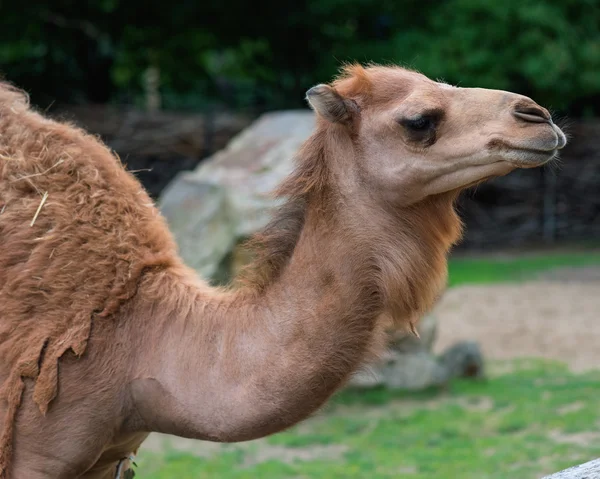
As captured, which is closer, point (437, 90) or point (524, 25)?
point (437, 90)

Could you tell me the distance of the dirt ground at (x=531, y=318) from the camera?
10.4 metres

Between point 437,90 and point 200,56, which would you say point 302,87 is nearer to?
point 200,56

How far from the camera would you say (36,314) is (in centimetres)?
336

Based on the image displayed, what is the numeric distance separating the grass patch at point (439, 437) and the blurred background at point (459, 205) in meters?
0.02

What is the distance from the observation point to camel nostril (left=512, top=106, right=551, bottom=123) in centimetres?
307

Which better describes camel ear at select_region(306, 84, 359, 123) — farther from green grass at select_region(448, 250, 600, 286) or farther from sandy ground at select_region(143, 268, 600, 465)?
green grass at select_region(448, 250, 600, 286)

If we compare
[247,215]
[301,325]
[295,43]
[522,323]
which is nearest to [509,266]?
[522,323]

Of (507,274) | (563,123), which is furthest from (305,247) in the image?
(507,274)

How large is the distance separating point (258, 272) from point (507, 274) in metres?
12.1

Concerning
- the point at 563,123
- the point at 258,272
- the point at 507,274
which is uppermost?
the point at 563,123

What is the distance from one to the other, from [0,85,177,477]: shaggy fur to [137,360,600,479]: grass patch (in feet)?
9.03

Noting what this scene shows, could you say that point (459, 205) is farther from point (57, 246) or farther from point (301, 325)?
point (57, 246)

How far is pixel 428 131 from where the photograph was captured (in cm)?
322

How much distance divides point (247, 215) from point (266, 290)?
4409 millimetres
